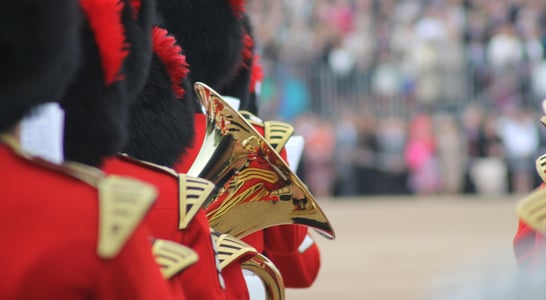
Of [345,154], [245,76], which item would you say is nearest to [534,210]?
[245,76]

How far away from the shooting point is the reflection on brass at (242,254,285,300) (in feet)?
8.88

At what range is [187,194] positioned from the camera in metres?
2.18

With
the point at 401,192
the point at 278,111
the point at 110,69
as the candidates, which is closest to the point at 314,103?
the point at 278,111

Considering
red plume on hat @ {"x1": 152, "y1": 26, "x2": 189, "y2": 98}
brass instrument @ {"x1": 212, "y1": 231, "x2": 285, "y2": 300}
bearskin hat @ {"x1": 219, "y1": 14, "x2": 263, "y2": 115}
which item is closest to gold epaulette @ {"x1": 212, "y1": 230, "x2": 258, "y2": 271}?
→ brass instrument @ {"x1": 212, "y1": 231, "x2": 285, "y2": 300}

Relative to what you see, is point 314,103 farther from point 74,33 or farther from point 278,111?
point 74,33

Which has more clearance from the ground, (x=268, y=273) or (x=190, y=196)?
(x=190, y=196)

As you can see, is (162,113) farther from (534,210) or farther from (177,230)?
(534,210)

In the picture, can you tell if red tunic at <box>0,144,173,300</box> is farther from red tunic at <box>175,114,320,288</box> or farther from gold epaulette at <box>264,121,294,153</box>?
gold epaulette at <box>264,121,294,153</box>

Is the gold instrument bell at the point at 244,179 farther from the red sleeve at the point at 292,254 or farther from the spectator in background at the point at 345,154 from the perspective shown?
the spectator in background at the point at 345,154

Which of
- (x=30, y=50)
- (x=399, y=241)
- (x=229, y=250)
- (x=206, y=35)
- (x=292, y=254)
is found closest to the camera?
(x=30, y=50)

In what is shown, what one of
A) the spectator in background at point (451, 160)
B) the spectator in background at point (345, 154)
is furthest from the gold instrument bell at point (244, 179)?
the spectator in background at point (451, 160)

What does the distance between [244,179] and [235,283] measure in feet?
1.19

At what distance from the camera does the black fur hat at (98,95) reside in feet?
6.09

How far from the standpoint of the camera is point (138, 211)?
1606 mm
